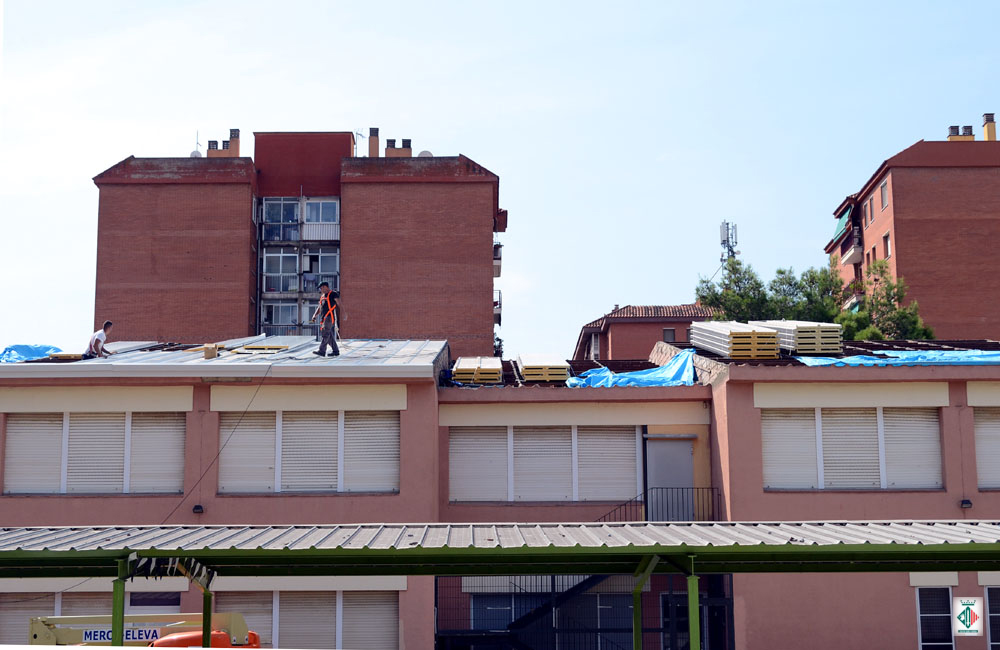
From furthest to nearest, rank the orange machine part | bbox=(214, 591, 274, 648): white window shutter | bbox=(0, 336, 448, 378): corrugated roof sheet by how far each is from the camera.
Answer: bbox=(0, 336, 448, 378): corrugated roof sheet
bbox=(214, 591, 274, 648): white window shutter
the orange machine part

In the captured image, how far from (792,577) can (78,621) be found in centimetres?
1354

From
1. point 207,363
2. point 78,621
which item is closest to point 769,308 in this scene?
point 207,363

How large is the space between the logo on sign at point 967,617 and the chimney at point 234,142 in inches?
2089

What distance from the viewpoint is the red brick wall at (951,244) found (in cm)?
5562

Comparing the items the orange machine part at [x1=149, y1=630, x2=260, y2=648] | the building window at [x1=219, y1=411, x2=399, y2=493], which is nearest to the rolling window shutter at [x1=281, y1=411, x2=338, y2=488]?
the building window at [x1=219, y1=411, x2=399, y2=493]

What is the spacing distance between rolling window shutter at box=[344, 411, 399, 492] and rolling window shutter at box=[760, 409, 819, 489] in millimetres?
7963

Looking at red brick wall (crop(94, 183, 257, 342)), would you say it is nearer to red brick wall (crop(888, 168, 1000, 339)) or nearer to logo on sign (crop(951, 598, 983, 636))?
red brick wall (crop(888, 168, 1000, 339))

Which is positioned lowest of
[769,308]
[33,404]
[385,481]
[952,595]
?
[952,595]

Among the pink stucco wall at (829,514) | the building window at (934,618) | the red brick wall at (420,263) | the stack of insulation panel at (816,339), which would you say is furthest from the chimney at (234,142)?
the building window at (934,618)

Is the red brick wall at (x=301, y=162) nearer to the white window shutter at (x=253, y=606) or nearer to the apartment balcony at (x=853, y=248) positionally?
the apartment balcony at (x=853, y=248)

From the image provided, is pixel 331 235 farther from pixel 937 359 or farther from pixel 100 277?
pixel 937 359

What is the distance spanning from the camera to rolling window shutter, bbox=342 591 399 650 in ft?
68.9

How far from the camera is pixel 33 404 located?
22.1m

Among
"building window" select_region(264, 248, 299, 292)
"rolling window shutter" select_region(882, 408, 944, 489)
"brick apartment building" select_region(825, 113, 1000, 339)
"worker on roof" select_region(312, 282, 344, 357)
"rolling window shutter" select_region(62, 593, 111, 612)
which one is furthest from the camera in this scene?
"building window" select_region(264, 248, 299, 292)
